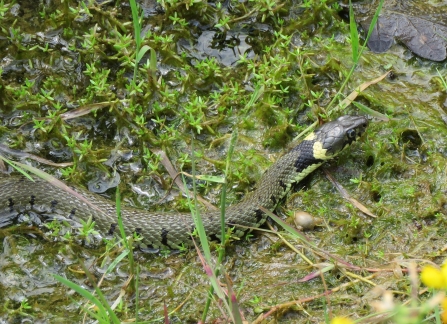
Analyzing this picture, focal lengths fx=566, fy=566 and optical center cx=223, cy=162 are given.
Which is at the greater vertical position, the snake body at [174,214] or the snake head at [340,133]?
the snake head at [340,133]

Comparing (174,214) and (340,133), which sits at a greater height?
(340,133)

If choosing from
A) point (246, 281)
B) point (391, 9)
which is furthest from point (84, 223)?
point (391, 9)

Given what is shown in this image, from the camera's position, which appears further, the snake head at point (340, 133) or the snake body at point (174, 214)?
the snake head at point (340, 133)

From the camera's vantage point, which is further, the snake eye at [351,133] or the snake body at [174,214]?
the snake eye at [351,133]

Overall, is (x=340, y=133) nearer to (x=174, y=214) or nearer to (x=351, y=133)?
(x=351, y=133)

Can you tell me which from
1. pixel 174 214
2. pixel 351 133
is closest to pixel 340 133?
pixel 351 133

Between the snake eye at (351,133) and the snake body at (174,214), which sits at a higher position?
the snake eye at (351,133)

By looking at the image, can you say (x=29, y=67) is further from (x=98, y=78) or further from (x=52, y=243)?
(x=52, y=243)
